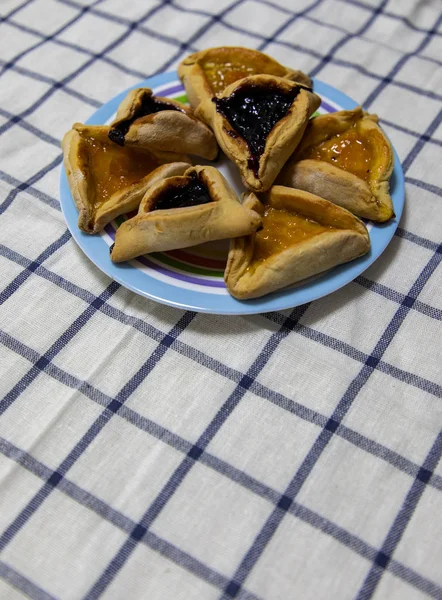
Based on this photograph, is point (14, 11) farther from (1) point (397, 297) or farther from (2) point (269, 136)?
(1) point (397, 297)

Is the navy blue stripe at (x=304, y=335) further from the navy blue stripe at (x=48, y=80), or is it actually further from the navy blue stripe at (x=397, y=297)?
the navy blue stripe at (x=48, y=80)

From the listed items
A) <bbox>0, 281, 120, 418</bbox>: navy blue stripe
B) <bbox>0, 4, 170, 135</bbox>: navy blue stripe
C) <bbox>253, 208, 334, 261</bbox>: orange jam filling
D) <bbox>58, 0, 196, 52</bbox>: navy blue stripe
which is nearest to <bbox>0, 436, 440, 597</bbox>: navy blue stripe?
<bbox>0, 281, 120, 418</bbox>: navy blue stripe

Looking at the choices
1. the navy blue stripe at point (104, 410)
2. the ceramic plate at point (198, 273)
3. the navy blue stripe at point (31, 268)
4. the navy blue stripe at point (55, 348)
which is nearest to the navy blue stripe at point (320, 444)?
the ceramic plate at point (198, 273)

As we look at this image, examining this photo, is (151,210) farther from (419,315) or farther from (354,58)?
(354,58)

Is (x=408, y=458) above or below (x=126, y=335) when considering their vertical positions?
below

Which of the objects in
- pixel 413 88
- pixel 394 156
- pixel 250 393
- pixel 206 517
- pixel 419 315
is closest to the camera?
pixel 206 517

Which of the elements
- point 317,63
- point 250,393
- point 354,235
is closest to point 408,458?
point 250,393

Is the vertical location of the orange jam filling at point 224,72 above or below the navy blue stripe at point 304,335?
above
